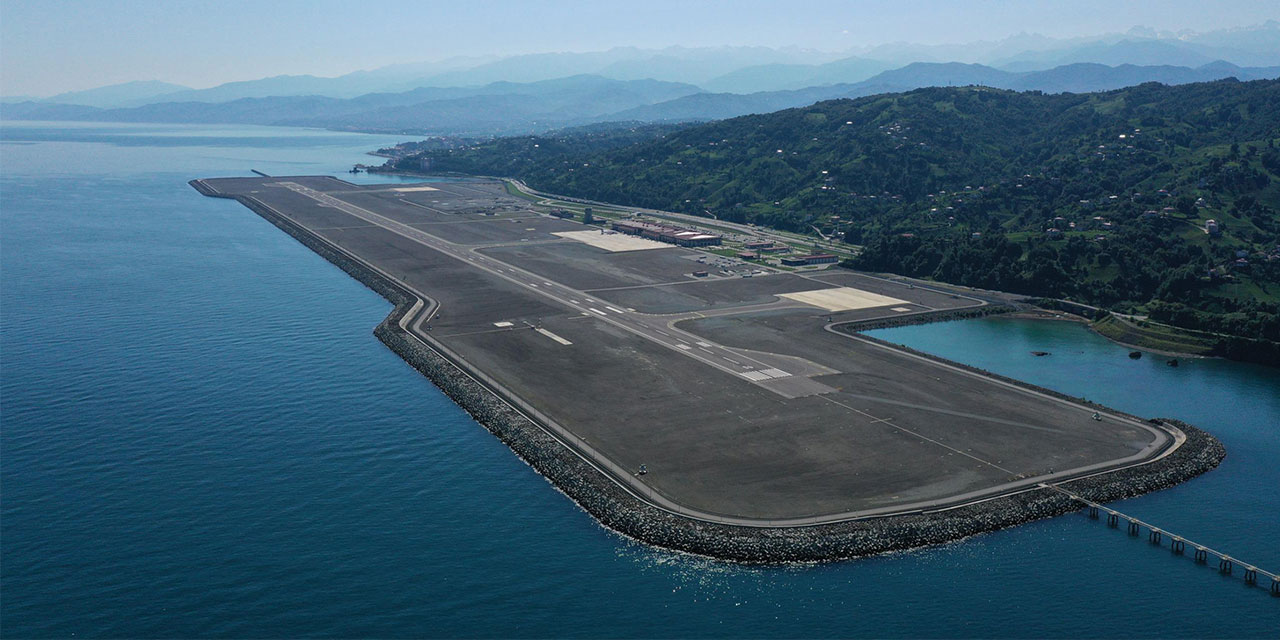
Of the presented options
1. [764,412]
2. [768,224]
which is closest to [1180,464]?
[764,412]

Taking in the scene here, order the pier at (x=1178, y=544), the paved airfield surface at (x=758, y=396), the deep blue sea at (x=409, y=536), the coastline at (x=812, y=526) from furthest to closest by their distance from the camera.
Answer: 1. the paved airfield surface at (x=758, y=396)
2. the coastline at (x=812, y=526)
3. the pier at (x=1178, y=544)
4. the deep blue sea at (x=409, y=536)

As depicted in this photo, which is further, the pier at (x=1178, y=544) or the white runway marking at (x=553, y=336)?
the white runway marking at (x=553, y=336)

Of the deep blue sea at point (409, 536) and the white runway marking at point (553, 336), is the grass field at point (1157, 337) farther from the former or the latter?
the white runway marking at point (553, 336)

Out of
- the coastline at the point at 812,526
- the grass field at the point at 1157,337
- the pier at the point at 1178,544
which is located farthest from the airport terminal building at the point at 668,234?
the pier at the point at 1178,544

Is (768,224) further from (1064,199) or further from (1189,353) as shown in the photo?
(1189,353)

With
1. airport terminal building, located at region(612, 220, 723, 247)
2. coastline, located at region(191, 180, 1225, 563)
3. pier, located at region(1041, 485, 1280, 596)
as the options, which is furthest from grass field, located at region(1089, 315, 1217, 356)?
airport terminal building, located at region(612, 220, 723, 247)

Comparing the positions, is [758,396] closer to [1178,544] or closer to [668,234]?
[1178,544]

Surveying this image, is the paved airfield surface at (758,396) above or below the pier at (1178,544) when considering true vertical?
above
